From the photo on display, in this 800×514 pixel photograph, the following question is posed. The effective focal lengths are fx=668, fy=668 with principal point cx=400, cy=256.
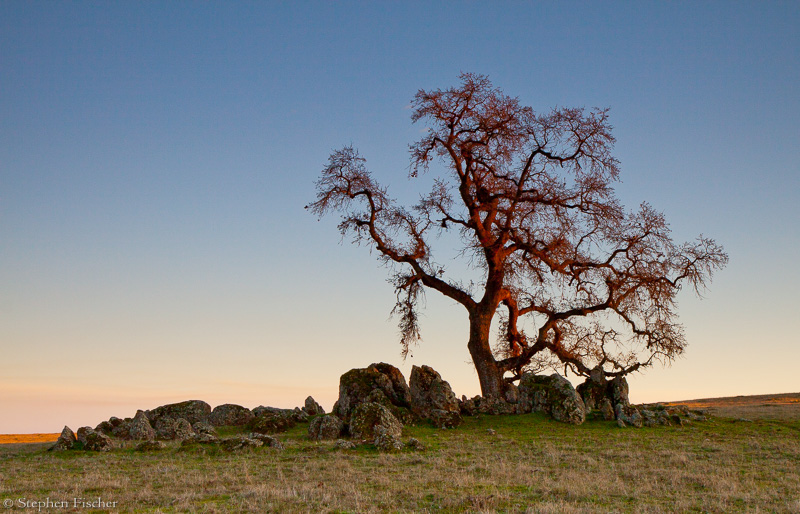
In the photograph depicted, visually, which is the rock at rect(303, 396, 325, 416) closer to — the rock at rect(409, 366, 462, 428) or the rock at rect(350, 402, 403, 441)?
the rock at rect(409, 366, 462, 428)

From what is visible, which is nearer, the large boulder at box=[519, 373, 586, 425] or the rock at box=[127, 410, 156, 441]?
the large boulder at box=[519, 373, 586, 425]

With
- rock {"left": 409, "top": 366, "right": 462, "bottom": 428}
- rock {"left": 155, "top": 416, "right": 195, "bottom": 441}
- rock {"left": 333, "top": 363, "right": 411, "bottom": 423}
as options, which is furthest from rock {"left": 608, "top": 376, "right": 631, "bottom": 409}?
rock {"left": 155, "top": 416, "right": 195, "bottom": 441}

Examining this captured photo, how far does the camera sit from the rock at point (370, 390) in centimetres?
2842

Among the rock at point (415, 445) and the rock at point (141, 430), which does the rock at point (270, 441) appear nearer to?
the rock at point (415, 445)

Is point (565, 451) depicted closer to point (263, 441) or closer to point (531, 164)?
point (263, 441)

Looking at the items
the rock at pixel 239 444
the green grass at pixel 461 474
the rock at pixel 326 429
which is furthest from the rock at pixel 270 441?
the rock at pixel 326 429

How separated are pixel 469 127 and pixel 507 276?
7244mm

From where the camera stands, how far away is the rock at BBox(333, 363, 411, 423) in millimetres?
28422

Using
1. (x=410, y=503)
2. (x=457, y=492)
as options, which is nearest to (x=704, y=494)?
(x=457, y=492)

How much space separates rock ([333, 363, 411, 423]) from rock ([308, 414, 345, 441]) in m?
3.14

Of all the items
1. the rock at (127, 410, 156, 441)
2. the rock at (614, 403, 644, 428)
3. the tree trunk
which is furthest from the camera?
the tree trunk

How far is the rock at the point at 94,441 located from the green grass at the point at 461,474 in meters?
0.54

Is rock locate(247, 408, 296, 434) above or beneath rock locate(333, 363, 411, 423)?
beneath

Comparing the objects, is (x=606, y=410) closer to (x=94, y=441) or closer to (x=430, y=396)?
(x=430, y=396)
